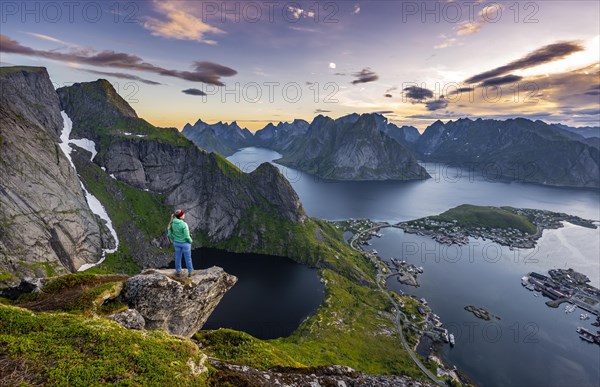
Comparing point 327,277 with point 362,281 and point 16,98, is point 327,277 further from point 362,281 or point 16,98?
point 16,98

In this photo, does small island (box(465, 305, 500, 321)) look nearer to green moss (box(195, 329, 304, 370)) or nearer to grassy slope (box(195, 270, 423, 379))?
grassy slope (box(195, 270, 423, 379))

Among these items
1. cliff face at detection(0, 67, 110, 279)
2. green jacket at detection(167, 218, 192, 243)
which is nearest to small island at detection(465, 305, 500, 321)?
green jacket at detection(167, 218, 192, 243)

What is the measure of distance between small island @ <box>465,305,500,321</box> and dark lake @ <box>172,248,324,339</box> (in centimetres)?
7445

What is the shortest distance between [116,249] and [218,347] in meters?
170

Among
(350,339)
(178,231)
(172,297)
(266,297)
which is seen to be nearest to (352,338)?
(350,339)

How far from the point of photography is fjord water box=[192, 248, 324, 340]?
12462 centimetres

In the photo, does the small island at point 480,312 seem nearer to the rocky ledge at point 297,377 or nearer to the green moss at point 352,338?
the green moss at point 352,338

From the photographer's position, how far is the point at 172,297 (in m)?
27.9

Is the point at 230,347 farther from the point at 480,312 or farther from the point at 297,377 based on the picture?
the point at 480,312

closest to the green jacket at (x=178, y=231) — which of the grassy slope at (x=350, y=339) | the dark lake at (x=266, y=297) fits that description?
the grassy slope at (x=350, y=339)

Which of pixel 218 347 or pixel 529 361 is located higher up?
pixel 218 347

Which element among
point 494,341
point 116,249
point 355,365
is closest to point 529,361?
point 494,341

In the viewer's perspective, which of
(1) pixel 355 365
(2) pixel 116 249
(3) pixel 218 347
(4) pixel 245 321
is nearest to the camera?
(3) pixel 218 347

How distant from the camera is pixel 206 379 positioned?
17453 mm
